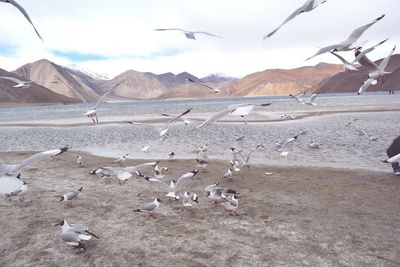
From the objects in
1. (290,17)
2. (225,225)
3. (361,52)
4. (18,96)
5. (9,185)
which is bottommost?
(18,96)

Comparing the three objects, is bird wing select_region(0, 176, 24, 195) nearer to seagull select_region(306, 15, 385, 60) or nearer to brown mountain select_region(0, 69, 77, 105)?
seagull select_region(306, 15, 385, 60)

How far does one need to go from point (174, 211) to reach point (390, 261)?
5.27 m

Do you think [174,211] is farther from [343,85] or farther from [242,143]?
[343,85]

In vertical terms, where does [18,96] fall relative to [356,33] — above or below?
below

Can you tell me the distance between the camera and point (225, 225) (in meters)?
8.23

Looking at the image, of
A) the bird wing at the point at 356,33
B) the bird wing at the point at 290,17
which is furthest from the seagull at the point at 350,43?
the bird wing at the point at 290,17

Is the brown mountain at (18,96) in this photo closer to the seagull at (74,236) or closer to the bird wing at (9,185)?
the seagull at (74,236)

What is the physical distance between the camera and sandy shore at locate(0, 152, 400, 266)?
662 cm

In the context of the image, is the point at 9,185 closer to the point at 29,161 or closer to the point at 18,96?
the point at 29,161

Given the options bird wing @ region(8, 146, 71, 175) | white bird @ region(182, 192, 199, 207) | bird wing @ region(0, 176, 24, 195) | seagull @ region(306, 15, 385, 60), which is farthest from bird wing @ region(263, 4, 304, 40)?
white bird @ region(182, 192, 199, 207)

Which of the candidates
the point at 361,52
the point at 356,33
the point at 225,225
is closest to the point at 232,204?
the point at 225,225

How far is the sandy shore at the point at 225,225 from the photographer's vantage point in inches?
261

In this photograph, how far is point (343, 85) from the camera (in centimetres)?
18762

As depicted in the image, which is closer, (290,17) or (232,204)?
(290,17)
